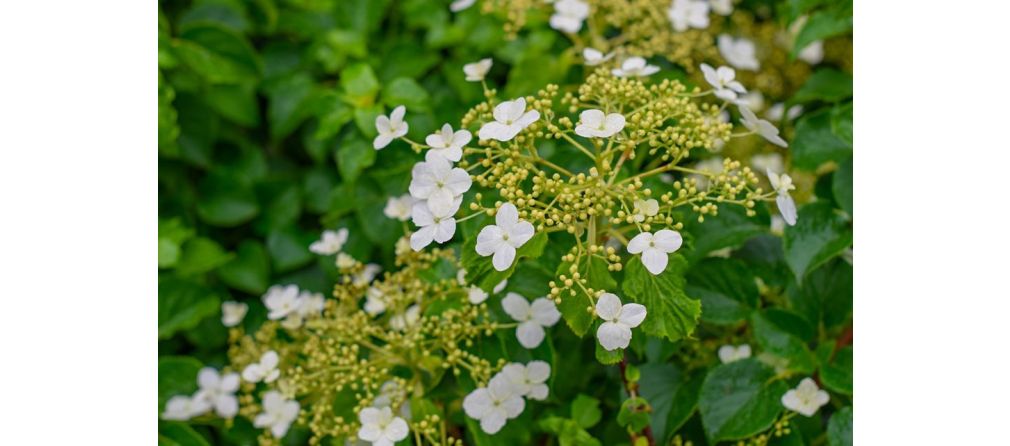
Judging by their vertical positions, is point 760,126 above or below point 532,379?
above

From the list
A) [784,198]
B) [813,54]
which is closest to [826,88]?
[813,54]

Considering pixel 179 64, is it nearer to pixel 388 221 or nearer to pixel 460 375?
pixel 388 221

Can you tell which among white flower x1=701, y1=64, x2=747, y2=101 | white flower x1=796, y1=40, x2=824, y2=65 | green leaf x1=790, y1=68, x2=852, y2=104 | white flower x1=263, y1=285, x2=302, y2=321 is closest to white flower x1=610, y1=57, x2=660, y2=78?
white flower x1=701, y1=64, x2=747, y2=101

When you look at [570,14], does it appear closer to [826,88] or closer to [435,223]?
[826,88]

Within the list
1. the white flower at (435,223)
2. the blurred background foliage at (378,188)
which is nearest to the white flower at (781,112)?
the blurred background foliage at (378,188)

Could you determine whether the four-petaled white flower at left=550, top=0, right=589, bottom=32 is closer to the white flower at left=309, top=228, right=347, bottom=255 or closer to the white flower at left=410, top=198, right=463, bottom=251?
the white flower at left=309, top=228, right=347, bottom=255

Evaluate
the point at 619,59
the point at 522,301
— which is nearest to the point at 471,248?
the point at 522,301

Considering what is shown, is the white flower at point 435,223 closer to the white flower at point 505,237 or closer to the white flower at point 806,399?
the white flower at point 505,237
